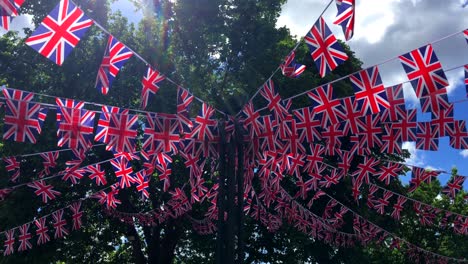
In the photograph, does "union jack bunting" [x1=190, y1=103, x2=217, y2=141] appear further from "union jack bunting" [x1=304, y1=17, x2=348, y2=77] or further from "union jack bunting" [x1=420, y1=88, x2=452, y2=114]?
"union jack bunting" [x1=420, y1=88, x2=452, y2=114]

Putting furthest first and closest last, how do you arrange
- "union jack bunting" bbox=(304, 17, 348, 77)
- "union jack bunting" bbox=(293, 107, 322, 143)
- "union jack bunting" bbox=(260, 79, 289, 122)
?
→ "union jack bunting" bbox=(293, 107, 322, 143) < "union jack bunting" bbox=(260, 79, 289, 122) < "union jack bunting" bbox=(304, 17, 348, 77)

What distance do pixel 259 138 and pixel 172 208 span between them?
974cm

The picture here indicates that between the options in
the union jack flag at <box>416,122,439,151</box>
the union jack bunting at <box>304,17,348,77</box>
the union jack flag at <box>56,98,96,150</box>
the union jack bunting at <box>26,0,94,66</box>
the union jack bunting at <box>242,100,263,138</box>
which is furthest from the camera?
the union jack flag at <box>416,122,439,151</box>

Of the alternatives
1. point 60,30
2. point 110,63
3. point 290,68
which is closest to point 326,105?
point 290,68

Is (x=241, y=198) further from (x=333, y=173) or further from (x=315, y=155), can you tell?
(x=333, y=173)

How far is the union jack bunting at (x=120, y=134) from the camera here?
9.16m

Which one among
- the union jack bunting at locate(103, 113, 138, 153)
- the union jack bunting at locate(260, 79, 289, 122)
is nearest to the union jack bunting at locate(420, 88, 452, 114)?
the union jack bunting at locate(260, 79, 289, 122)

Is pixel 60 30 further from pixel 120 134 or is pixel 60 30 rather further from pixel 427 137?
pixel 427 137

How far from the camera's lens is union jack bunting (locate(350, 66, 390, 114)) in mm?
8445

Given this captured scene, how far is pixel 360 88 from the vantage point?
858 cm

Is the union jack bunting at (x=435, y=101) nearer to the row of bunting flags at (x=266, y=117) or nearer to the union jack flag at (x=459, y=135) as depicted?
the row of bunting flags at (x=266, y=117)

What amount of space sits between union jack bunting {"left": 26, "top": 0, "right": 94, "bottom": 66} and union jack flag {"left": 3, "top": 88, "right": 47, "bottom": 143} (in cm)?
264

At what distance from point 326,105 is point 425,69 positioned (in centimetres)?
217

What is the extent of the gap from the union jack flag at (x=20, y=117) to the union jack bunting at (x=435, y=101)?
7.64 meters
